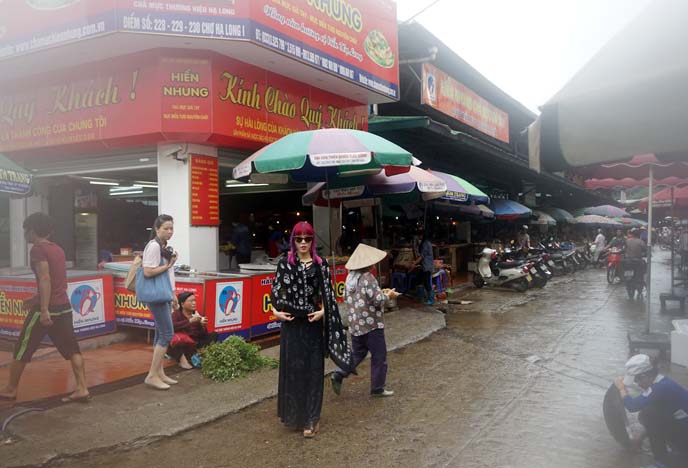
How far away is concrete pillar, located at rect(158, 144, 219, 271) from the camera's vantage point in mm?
8852

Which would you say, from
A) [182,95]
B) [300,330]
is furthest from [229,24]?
[300,330]

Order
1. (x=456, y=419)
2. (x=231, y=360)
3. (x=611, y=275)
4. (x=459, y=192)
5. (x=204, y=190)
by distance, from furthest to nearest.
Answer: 1. (x=611, y=275)
2. (x=459, y=192)
3. (x=204, y=190)
4. (x=231, y=360)
5. (x=456, y=419)

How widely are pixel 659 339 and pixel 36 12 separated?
1070cm

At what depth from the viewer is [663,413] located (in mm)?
3648

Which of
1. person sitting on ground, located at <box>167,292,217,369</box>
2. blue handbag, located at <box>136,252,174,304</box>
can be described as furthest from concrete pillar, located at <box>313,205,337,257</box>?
blue handbag, located at <box>136,252,174,304</box>

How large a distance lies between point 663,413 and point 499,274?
39.8 feet

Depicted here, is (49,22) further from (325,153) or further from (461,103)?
(461,103)

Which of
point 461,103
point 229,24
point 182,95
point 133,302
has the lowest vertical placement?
point 133,302

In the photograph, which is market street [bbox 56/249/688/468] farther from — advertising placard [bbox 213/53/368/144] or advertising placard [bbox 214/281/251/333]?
advertising placard [bbox 213/53/368/144]

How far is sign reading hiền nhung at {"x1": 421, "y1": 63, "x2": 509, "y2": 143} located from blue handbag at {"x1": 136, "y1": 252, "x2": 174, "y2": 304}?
953 centimetres

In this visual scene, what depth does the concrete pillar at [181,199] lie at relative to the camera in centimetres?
885

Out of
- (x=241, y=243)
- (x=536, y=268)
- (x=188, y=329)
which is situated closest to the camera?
(x=188, y=329)

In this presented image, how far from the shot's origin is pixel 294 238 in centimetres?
474

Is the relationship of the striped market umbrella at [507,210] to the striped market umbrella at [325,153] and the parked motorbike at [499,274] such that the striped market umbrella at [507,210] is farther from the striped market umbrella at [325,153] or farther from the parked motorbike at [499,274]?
the striped market umbrella at [325,153]
